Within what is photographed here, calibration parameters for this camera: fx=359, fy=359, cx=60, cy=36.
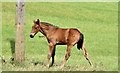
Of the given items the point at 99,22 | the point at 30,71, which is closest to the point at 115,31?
the point at 99,22

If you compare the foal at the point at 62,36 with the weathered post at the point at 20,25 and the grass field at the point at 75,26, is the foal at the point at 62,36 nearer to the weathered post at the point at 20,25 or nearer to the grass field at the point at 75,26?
the weathered post at the point at 20,25

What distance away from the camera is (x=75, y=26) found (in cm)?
3422

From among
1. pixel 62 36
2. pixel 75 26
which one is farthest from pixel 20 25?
pixel 75 26

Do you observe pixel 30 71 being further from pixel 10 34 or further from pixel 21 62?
pixel 10 34

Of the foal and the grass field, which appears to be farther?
the grass field

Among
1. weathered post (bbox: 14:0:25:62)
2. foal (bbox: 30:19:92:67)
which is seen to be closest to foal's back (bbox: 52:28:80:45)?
foal (bbox: 30:19:92:67)

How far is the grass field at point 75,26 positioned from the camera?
2072 cm

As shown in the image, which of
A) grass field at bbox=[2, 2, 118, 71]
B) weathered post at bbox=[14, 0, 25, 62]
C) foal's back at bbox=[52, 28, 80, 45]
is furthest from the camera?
grass field at bbox=[2, 2, 118, 71]

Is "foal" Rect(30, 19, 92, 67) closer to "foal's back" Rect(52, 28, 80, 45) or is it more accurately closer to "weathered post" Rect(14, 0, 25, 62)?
"foal's back" Rect(52, 28, 80, 45)

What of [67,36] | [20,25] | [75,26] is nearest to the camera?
[67,36]

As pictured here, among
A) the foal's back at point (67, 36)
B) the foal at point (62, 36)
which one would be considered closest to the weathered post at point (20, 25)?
the foal at point (62, 36)

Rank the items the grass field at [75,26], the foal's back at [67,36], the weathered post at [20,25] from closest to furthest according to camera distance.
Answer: the foal's back at [67,36], the weathered post at [20,25], the grass field at [75,26]

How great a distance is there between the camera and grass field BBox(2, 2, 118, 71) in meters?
20.7

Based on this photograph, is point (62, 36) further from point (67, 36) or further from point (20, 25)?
point (20, 25)
